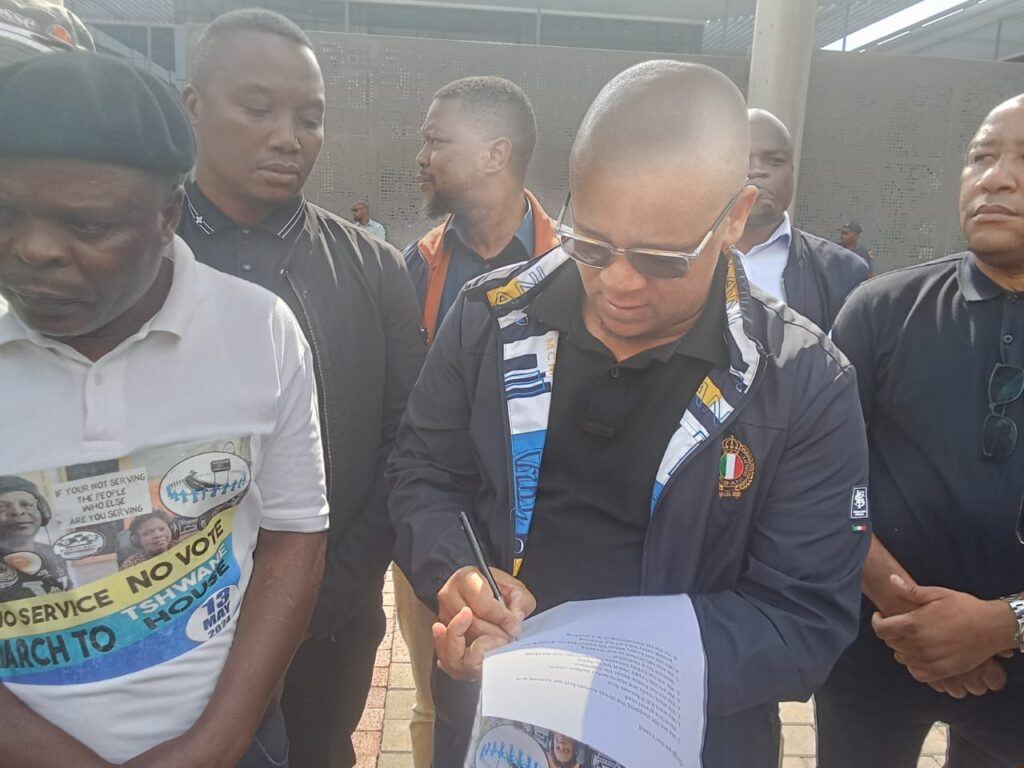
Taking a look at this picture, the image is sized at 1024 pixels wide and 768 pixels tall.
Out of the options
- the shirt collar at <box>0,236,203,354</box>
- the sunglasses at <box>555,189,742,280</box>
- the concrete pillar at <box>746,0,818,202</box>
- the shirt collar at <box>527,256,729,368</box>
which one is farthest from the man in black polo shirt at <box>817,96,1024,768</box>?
the concrete pillar at <box>746,0,818,202</box>

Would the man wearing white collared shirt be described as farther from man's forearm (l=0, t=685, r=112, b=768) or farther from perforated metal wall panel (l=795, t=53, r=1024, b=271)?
perforated metal wall panel (l=795, t=53, r=1024, b=271)

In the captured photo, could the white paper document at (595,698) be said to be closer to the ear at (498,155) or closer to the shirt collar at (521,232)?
the shirt collar at (521,232)

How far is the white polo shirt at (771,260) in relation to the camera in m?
2.98

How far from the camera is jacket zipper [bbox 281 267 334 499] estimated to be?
1828 millimetres

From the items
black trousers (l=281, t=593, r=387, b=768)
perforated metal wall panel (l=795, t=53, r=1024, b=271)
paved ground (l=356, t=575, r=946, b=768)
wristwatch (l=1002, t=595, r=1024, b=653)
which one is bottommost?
paved ground (l=356, t=575, r=946, b=768)

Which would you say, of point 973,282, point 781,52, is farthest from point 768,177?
point 781,52

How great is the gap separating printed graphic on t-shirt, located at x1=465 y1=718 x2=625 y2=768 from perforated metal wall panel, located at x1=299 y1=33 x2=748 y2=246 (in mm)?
11128

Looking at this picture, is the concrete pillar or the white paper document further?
the concrete pillar

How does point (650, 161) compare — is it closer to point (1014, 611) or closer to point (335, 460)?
point (335, 460)

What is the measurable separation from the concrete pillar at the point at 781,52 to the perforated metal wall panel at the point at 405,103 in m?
3.15

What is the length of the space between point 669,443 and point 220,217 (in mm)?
1274

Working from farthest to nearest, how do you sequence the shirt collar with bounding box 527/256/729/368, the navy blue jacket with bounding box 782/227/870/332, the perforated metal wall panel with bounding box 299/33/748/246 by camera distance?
the perforated metal wall panel with bounding box 299/33/748/246 < the navy blue jacket with bounding box 782/227/870/332 < the shirt collar with bounding box 527/256/729/368

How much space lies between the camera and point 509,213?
10.1ft

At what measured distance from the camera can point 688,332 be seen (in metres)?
1.42
